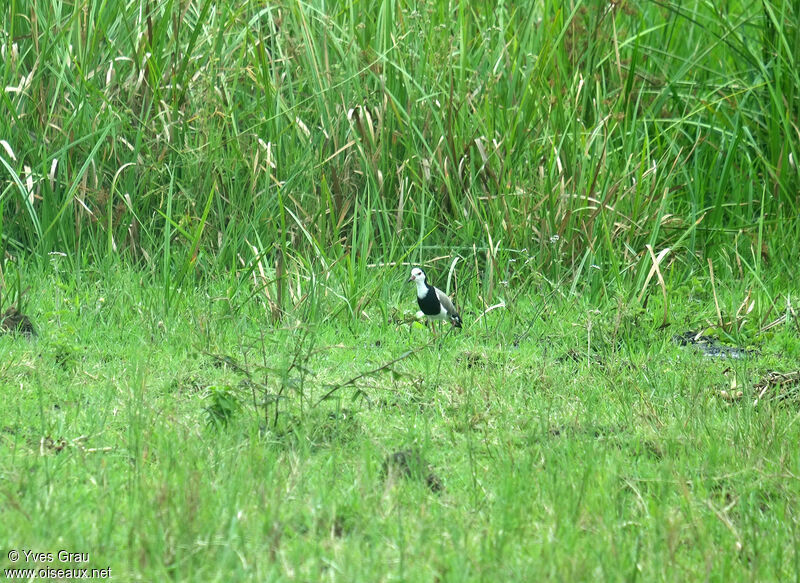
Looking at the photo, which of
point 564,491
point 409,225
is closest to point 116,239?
point 409,225

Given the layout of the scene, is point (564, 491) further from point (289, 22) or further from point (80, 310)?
point (289, 22)

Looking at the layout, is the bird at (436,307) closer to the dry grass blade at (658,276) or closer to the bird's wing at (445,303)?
the bird's wing at (445,303)

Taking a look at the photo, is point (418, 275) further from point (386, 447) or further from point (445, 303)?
point (386, 447)

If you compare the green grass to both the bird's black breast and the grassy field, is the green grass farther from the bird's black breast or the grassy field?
the bird's black breast

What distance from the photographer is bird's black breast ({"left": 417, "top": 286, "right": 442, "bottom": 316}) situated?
5133 millimetres

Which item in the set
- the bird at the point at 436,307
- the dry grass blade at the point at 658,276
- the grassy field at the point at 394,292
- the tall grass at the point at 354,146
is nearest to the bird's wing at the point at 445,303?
the bird at the point at 436,307

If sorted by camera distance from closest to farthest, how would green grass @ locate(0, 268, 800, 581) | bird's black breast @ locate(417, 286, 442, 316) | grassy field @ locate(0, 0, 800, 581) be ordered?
green grass @ locate(0, 268, 800, 581) → grassy field @ locate(0, 0, 800, 581) → bird's black breast @ locate(417, 286, 442, 316)

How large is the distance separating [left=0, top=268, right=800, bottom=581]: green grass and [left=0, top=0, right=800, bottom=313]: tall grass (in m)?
0.58

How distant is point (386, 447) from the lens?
362 cm

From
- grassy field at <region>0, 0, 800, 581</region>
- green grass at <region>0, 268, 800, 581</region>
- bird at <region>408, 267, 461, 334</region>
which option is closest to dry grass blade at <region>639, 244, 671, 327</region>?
grassy field at <region>0, 0, 800, 581</region>

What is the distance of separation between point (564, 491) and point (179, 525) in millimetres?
1144

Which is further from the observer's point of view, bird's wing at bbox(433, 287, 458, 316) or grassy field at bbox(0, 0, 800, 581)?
bird's wing at bbox(433, 287, 458, 316)

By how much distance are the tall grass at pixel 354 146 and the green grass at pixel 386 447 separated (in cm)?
58

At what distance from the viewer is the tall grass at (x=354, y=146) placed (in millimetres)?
5676
